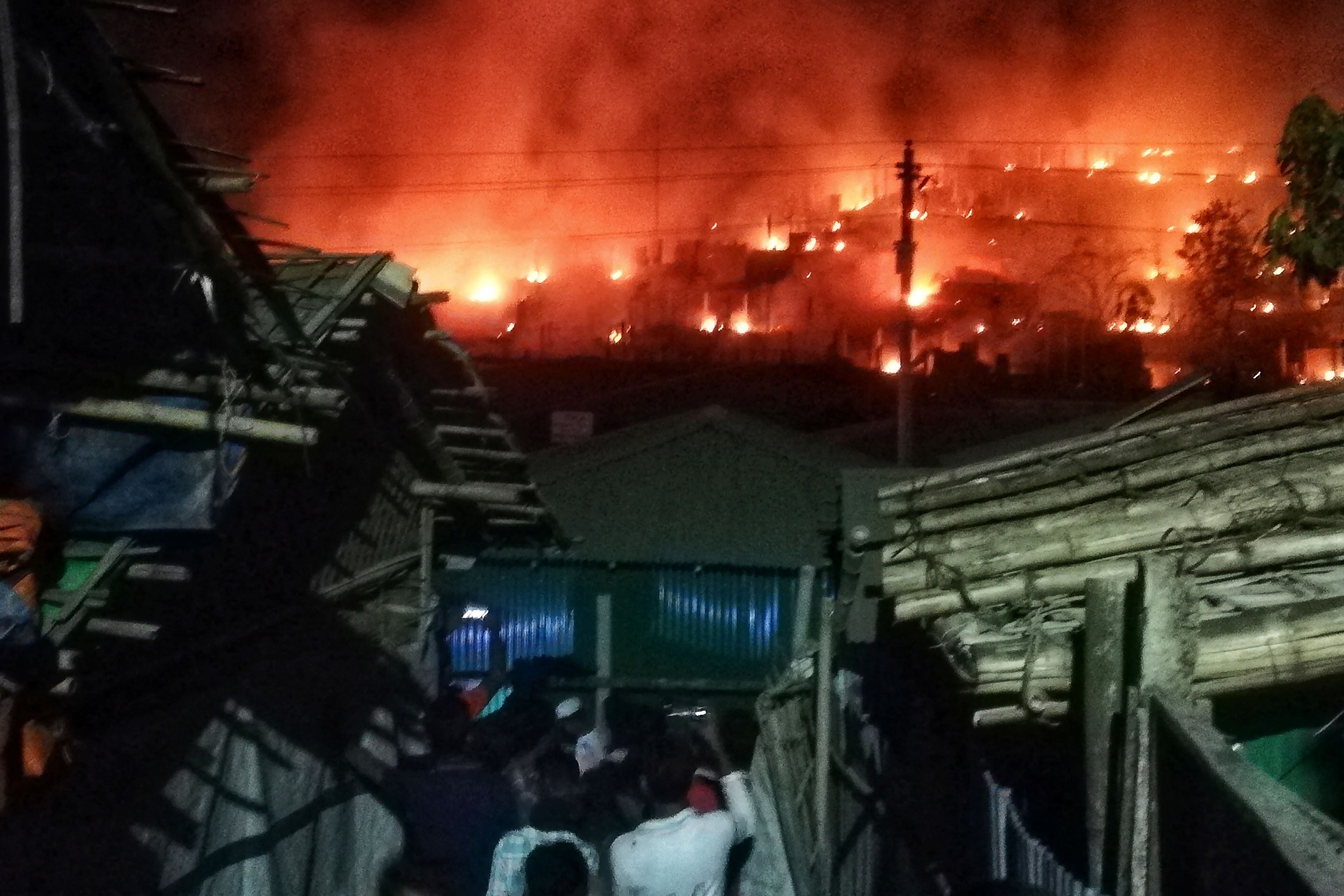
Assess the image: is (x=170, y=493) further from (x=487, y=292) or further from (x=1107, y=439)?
(x=487, y=292)

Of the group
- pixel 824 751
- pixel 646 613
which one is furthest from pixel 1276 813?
pixel 646 613

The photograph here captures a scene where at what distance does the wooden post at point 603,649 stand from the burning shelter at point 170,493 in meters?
5.05

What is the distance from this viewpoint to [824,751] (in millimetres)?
7207

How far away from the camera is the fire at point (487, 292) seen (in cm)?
6109

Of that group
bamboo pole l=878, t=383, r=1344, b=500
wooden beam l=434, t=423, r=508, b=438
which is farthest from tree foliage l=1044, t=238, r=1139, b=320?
bamboo pole l=878, t=383, r=1344, b=500

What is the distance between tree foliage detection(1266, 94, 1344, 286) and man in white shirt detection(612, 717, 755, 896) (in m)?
4.28

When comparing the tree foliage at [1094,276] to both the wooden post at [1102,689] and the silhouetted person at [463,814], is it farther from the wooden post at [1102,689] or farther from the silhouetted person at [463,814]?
the wooden post at [1102,689]

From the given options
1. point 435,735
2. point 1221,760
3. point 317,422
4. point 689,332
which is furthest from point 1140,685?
point 689,332

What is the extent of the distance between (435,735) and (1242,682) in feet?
21.1

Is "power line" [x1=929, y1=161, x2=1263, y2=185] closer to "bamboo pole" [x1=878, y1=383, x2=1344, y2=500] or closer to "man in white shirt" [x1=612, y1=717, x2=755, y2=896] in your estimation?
"bamboo pole" [x1=878, y1=383, x2=1344, y2=500]

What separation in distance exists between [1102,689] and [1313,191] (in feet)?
11.2

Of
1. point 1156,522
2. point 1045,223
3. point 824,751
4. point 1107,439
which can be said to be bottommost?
point 824,751

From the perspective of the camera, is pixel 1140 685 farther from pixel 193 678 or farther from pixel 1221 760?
pixel 193 678

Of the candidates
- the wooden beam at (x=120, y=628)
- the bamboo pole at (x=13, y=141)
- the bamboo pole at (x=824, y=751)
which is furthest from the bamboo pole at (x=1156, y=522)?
the bamboo pole at (x=13, y=141)
